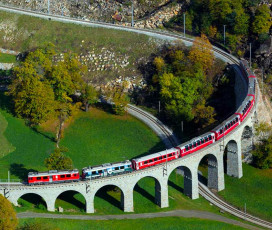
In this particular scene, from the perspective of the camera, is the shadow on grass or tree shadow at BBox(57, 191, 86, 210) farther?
tree shadow at BBox(57, 191, 86, 210)

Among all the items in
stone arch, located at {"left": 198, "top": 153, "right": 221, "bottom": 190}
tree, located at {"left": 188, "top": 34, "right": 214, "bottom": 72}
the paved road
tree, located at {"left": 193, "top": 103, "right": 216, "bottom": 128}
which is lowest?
the paved road

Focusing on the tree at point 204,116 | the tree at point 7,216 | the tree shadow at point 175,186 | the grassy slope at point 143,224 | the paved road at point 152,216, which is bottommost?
the grassy slope at point 143,224

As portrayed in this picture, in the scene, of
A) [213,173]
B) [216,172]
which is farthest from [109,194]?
[216,172]

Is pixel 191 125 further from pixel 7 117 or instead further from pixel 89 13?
pixel 89 13

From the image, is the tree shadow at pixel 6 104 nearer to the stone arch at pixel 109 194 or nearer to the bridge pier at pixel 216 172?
the stone arch at pixel 109 194

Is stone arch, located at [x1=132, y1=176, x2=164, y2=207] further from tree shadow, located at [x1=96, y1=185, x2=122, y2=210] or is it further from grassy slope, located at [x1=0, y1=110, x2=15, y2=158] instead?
grassy slope, located at [x1=0, y1=110, x2=15, y2=158]

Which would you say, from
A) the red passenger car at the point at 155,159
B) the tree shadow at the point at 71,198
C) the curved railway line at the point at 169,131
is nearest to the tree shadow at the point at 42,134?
the tree shadow at the point at 71,198

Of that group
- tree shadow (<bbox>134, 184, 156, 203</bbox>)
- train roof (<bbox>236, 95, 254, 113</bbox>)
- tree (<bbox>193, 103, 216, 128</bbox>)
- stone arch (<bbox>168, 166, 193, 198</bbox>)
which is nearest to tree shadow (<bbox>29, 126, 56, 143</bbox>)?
tree shadow (<bbox>134, 184, 156, 203</bbox>)
